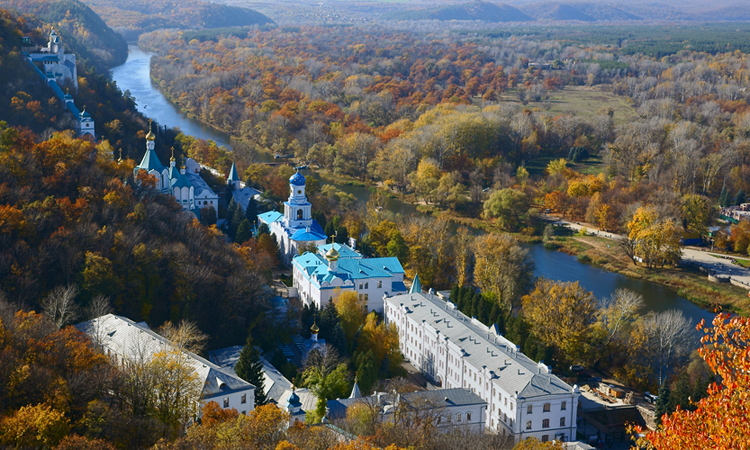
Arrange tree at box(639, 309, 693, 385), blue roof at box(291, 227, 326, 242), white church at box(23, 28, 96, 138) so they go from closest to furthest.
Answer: tree at box(639, 309, 693, 385)
blue roof at box(291, 227, 326, 242)
white church at box(23, 28, 96, 138)

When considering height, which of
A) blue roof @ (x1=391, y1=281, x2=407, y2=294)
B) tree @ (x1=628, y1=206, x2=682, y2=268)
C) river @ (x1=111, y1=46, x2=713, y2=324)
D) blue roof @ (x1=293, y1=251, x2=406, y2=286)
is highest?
blue roof @ (x1=293, y1=251, x2=406, y2=286)

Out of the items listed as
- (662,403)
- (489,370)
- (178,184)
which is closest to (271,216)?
(178,184)

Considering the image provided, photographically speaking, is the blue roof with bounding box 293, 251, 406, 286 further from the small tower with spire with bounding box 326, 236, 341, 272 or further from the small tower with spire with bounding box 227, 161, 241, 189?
the small tower with spire with bounding box 227, 161, 241, 189

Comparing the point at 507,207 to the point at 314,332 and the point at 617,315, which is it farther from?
the point at 314,332

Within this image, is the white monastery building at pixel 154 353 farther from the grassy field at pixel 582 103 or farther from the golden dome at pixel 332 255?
the grassy field at pixel 582 103

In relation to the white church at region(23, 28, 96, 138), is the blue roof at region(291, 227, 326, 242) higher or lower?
lower

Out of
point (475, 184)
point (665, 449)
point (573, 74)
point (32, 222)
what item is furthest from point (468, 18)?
point (665, 449)

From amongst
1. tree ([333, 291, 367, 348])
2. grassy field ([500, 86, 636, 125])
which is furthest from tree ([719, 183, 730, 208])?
tree ([333, 291, 367, 348])
